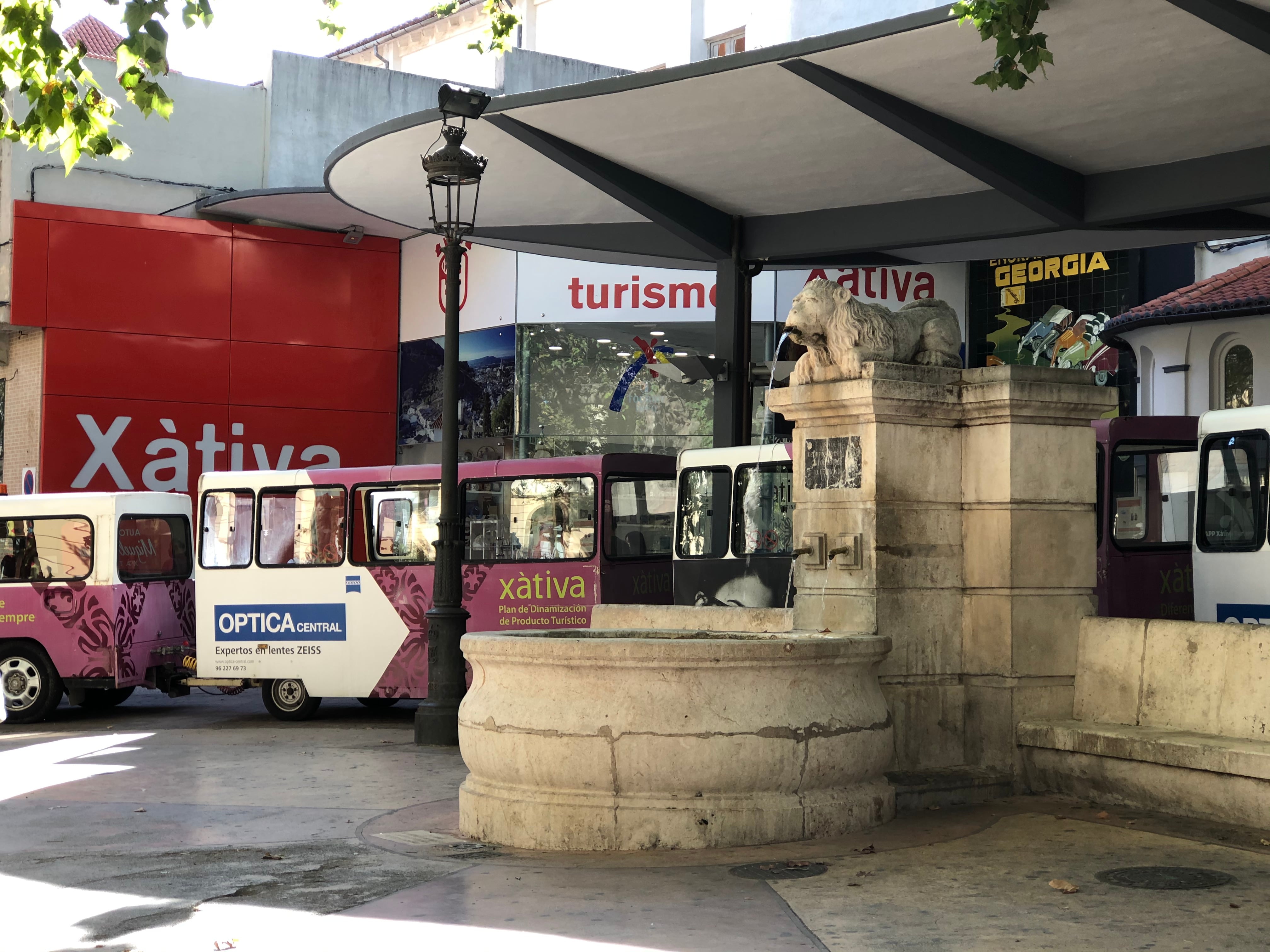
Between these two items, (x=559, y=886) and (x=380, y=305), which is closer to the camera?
(x=559, y=886)

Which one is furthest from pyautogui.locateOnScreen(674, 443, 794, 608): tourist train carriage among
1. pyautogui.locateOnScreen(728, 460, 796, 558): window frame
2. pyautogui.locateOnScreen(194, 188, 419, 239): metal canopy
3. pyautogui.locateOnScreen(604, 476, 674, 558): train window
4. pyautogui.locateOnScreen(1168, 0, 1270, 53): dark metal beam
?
pyautogui.locateOnScreen(194, 188, 419, 239): metal canopy

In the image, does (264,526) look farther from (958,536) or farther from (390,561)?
(958,536)

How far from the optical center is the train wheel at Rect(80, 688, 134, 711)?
58.8 ft

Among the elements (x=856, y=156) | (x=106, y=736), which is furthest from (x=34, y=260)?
(x=856, y=156)

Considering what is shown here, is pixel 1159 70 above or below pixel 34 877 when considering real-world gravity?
above

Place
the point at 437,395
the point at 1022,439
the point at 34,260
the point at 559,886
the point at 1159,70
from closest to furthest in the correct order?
1. the point at 559,886
2. the point at 1022,439
3. the point at 1159,70
4. the point at 34,260
5. the point at 437,395

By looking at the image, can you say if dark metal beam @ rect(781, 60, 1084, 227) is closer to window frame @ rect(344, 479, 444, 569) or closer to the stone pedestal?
the stone pedestal

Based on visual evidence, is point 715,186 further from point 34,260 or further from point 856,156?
point 34,260

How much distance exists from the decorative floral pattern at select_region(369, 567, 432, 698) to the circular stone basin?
8456 mm

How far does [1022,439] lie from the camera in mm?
8547

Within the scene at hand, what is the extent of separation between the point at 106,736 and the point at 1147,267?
61.8ft

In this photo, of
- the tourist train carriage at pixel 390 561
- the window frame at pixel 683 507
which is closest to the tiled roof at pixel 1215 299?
the window frame at pixel 683 507

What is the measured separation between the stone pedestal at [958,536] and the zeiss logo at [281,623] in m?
9.03

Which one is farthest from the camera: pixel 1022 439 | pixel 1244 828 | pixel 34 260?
pixel 34 260
